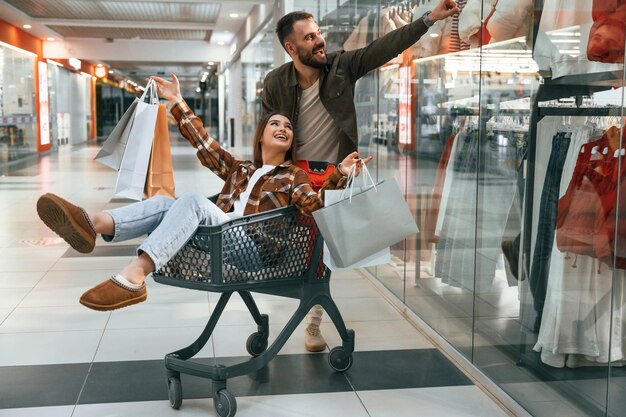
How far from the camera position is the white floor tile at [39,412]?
2659 mm

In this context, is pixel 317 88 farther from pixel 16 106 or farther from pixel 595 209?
pixel 16 106

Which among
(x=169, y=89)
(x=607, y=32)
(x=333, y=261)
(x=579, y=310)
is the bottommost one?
(x=579, y=310)

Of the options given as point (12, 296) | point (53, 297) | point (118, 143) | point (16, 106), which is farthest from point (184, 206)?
point (16, 106)

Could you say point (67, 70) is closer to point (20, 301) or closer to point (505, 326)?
point (20, 301)

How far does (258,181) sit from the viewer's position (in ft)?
9.53

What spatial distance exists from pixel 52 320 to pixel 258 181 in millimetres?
1680

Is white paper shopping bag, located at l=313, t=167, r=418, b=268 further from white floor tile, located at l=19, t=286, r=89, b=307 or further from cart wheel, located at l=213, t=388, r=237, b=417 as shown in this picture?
white floor tile, located at l=19, t=286, r=89, b=307

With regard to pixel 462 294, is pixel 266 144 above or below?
above

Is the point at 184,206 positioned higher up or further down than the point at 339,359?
higher up

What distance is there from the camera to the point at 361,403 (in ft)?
9.20

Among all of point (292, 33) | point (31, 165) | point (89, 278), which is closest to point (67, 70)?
point (31, 165)

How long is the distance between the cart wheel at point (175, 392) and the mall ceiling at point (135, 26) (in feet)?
32.8

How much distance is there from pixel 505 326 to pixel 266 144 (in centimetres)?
117

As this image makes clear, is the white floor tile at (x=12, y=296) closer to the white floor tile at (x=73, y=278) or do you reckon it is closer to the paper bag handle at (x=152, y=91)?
the white floor tile at (x=73, y=278)
